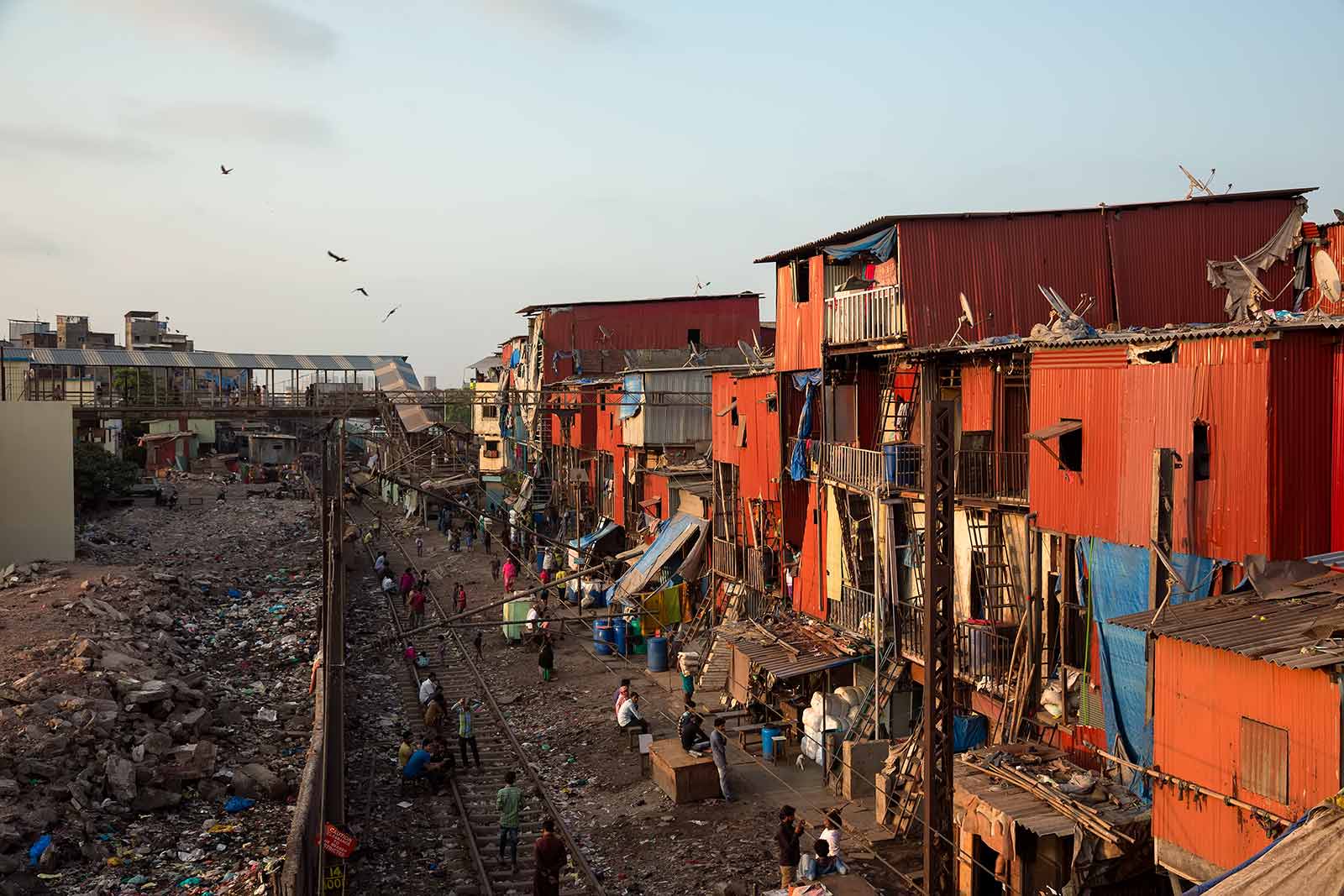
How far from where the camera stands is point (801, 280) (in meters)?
24.0

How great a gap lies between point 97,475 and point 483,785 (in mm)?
44138

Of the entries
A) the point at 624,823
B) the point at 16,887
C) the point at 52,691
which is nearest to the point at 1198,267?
the point at 624,823

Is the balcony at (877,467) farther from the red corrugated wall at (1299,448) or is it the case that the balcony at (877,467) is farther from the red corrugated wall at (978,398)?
the red corrugated wall at (1299,448)

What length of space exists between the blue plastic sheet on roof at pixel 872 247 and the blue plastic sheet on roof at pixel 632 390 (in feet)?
47.2

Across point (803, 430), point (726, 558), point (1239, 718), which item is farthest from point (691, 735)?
point (1239, 718)

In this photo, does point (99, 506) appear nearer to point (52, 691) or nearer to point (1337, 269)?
point (52, 691)

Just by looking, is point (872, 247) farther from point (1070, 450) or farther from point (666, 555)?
point (666, 555)

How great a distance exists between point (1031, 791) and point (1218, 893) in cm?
521

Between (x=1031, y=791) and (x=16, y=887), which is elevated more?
(x=1031, y=791)

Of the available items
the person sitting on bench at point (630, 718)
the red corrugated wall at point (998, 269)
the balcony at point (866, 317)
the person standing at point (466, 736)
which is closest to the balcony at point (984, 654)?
the red corrugated wall at point (998, 269)

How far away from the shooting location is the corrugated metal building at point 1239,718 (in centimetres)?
972

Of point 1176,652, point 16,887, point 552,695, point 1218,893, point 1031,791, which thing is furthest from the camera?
point 552,695

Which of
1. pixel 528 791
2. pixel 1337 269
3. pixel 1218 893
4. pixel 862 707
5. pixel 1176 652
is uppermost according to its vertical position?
pixel 1337 269

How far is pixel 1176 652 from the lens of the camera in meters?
11.4
